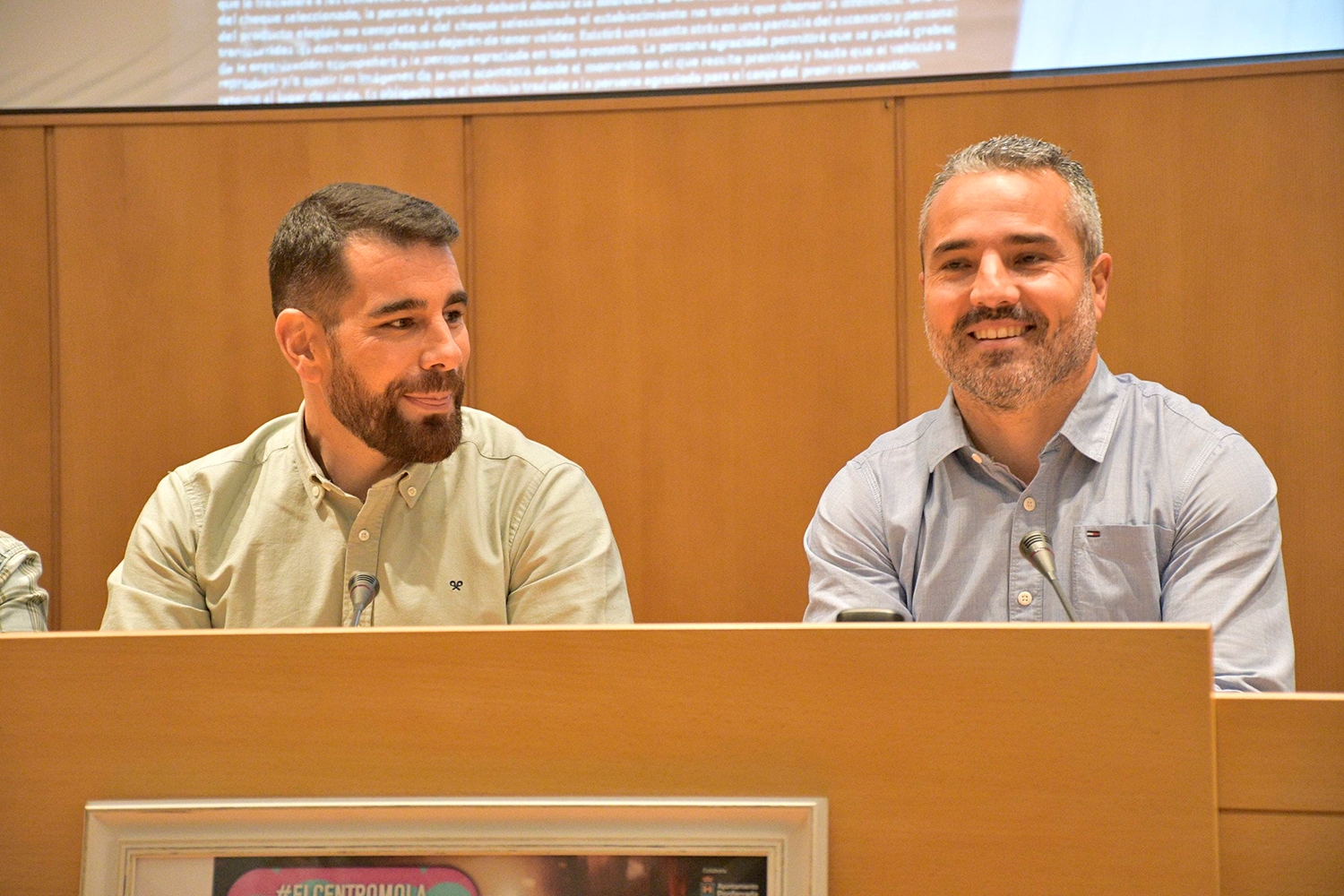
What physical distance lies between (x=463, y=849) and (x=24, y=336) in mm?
2943

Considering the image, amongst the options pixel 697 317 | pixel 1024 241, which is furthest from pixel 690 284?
pixel 1024 241

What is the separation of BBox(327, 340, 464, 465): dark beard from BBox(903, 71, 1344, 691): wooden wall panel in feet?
5.74

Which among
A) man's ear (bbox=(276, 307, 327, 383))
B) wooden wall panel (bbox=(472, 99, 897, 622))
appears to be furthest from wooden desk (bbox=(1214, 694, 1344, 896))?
wooden wall panel (bbox=(472, 99, 897, 622))

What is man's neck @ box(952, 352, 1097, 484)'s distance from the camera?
5.78 ft

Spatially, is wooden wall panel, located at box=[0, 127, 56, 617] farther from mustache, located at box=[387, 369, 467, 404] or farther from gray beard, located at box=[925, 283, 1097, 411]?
gray beard, located at box=[925, 283, 1097, 411]

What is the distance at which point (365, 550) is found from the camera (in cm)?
172

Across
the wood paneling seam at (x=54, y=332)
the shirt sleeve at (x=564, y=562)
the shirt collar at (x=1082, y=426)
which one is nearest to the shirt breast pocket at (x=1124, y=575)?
the shirt collar at (x=1082, y=426)

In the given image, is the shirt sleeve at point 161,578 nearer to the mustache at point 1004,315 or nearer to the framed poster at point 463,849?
the framed poster at point 463,849

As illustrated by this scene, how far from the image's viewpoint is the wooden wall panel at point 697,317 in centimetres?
300

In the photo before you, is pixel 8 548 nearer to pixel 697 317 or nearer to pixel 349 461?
pixel 349 461

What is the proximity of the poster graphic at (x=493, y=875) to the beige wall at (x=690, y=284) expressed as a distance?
2184mm

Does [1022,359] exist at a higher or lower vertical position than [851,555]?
higher

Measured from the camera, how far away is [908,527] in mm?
1733

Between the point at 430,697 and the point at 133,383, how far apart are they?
2676 mm
